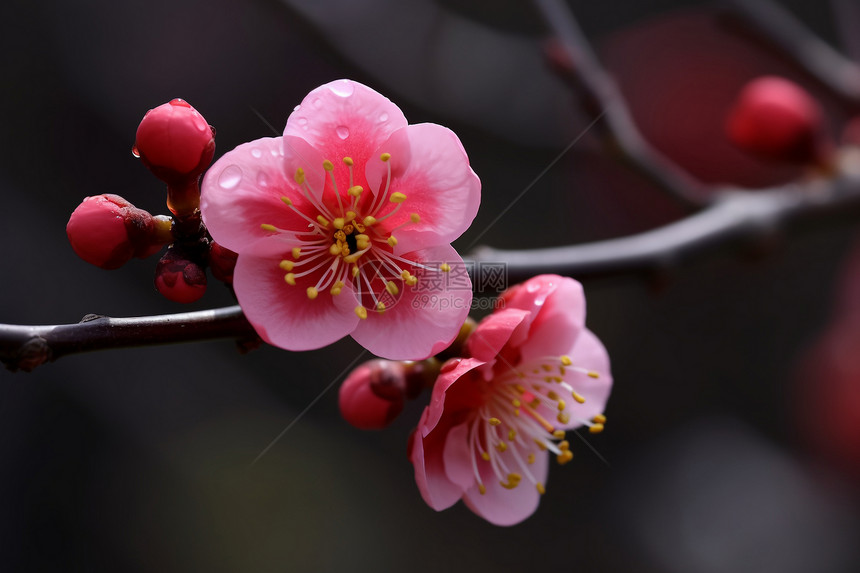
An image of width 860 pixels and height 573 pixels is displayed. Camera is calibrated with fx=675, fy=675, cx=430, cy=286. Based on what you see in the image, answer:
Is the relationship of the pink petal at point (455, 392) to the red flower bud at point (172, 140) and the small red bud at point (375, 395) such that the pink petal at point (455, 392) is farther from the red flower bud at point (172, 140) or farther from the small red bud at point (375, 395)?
the red flower bud at point (172, 140)

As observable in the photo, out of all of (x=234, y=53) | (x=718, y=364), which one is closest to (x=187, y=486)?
(x=234, y=53)

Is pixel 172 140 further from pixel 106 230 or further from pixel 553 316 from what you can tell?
pixel 553 316

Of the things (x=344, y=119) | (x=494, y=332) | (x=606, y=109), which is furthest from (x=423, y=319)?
(x=606, y=109)

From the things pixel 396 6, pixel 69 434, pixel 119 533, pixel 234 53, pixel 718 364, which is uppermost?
pixel 396 6

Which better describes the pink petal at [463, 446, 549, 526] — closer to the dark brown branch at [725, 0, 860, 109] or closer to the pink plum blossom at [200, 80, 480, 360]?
the pink plum blossom at [200, 80, 480, 360]

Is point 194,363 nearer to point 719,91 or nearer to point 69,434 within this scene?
point 69,434

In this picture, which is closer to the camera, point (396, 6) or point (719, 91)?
point (396, 6)
